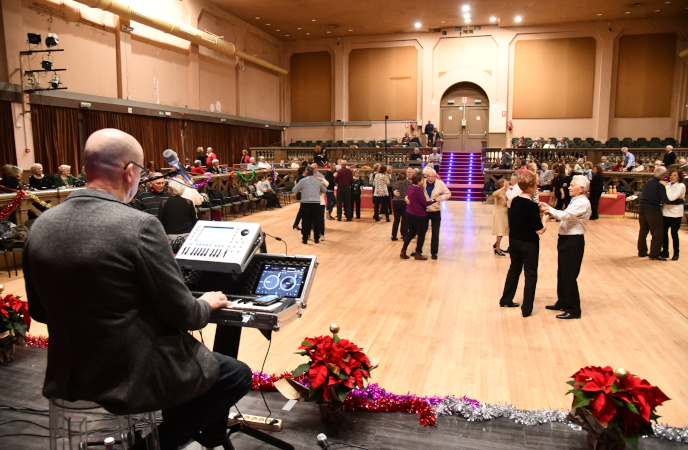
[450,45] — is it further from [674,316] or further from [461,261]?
[674,316]

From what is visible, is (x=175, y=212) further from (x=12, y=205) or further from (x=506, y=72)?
(x=506, y=72)

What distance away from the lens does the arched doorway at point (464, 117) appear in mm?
22547

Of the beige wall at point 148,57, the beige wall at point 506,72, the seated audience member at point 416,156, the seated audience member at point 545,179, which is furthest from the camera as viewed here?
the beige wall at point 506,72

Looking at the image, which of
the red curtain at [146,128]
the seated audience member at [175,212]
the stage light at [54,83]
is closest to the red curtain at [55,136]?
the red curtain at [146,128]

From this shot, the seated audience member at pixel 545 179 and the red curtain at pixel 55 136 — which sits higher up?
the red curtain at pixel 55 136

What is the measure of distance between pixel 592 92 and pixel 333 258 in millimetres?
17472

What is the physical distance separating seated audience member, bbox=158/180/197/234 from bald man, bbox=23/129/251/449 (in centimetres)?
363

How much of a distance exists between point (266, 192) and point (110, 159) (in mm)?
12588

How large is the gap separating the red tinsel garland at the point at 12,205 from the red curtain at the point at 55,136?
5.06 m

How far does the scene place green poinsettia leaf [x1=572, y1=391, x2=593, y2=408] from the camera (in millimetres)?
2508

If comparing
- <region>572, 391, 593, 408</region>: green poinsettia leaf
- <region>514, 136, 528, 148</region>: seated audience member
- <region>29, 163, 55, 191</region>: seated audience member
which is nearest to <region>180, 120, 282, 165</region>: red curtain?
<region>29, 163, 55, 191</region>: seated audience member

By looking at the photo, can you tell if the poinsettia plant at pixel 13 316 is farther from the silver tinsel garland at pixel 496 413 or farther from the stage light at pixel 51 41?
the stage light at pixel 51 41

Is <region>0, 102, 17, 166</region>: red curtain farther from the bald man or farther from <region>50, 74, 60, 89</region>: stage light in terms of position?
the bald man

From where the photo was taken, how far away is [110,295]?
1590mm
